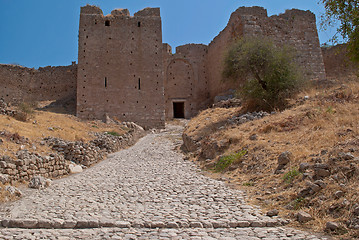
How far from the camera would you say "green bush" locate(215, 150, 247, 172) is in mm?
6859

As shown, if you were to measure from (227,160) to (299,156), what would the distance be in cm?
211

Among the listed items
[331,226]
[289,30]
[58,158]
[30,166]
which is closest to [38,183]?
[30,166]

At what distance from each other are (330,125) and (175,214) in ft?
14.1

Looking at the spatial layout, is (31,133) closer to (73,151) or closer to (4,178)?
(73,151)

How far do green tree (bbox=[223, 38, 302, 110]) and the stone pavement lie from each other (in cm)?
595

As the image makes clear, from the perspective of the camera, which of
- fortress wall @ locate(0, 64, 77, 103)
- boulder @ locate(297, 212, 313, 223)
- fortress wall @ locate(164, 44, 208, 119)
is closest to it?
boulder @ locate(297, 212, 313, 223)

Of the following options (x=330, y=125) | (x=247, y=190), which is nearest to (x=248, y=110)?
(x=330, y=125)

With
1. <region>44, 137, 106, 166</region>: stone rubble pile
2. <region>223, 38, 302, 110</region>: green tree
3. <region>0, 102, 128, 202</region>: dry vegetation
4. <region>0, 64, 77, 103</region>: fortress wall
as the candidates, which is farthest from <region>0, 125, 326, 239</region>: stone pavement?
<region>0, 64, 77, 103</region>: fortress wall

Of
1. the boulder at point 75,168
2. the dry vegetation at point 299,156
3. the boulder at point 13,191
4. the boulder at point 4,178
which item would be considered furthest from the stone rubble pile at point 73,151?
the dry vegetation at point 299,156

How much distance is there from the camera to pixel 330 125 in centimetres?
629

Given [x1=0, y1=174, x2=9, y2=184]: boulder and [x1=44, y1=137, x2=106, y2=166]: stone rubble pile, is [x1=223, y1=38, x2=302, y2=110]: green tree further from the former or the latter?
[x1=0, y1=174, x2=9, y2=184]: boulder

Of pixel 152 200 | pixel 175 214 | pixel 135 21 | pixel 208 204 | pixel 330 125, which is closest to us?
pixel 175 214

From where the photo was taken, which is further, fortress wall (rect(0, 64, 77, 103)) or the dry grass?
fortress wall (rect(0, 64, 77, 103))

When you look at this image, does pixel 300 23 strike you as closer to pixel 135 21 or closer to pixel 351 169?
pixel 135 21
